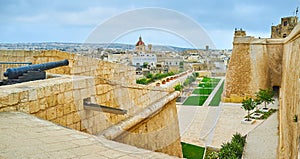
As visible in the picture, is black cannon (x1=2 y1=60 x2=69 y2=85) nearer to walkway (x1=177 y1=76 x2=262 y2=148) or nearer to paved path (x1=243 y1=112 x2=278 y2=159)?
paved path (x1=243 y1=112 x2=278 y2=159)

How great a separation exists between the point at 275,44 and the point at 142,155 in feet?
59.4

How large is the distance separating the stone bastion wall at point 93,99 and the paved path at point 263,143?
2.10 meters

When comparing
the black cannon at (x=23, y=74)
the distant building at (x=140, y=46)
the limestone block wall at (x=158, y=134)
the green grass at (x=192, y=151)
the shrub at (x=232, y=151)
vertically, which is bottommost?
the green grass at (x=192, y=151)

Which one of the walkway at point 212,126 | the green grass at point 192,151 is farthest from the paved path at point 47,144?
the walkway at point 212,126

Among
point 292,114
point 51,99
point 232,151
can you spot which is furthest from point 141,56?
point 51,99

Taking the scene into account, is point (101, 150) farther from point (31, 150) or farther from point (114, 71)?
point (114, 71)

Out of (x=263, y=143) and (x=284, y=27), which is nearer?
(x=263, y=143)

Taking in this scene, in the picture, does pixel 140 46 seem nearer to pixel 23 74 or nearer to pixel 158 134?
pixel 158 134

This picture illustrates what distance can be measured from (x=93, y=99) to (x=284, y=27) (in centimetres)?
2232

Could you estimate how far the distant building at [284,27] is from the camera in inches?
803

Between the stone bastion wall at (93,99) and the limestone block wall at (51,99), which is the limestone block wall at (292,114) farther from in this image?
the limestone block wall at (51,99)

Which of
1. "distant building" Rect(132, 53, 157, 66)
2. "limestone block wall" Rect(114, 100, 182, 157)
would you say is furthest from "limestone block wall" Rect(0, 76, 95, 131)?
"distant building" Rect(132, 53, 157, 66)

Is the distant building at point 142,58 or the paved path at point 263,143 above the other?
the distant building at point 142,58

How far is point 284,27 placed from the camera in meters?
21.8
